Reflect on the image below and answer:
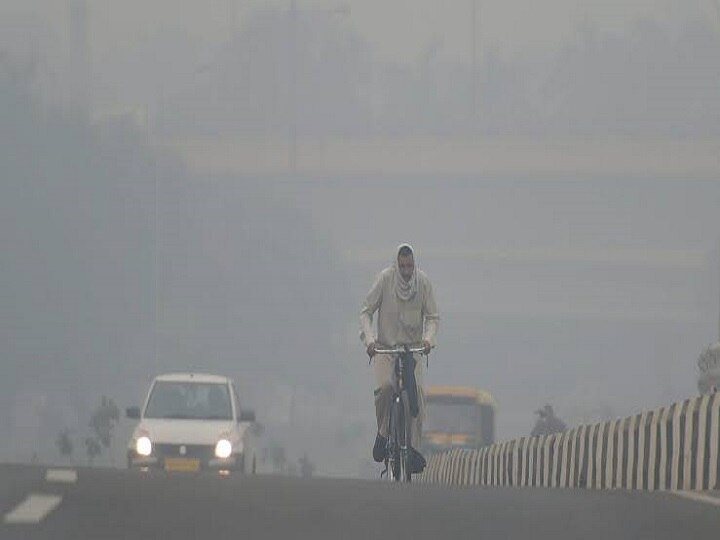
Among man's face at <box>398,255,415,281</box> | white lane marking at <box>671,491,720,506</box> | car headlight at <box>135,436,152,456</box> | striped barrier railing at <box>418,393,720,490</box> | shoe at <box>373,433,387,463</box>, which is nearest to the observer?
white lane marking at <box>671,491,720,506</box>

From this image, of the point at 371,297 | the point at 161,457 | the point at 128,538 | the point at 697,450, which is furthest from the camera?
the point at 161,457

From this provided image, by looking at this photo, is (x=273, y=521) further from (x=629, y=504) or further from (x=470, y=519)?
(x=629, y=504)

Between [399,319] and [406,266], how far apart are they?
1.44ft

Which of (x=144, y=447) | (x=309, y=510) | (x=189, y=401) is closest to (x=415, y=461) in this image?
(x=309, y=510)

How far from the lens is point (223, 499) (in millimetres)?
9102

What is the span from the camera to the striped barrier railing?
14414 mm

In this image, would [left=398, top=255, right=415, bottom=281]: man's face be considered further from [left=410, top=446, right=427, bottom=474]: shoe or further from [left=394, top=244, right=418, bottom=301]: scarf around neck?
[left=410, top=446, right=427, bottom=474]: shoe

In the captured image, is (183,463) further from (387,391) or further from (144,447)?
(387,391)

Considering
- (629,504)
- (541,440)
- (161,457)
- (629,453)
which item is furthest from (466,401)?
(629,504)

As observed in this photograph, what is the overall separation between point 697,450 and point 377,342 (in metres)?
2.53

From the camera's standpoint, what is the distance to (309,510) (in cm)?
875

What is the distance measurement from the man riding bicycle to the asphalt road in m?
5.41

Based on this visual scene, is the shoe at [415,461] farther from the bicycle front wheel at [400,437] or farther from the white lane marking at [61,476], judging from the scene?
the white lane marking at [61,476]

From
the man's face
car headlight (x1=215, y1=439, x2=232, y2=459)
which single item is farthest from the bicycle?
car headlight (x1=215, y1=439, x2=232, y2=459)
